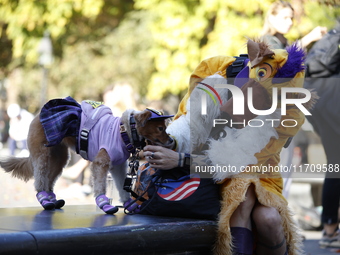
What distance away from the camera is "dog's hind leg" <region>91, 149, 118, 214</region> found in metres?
2.90

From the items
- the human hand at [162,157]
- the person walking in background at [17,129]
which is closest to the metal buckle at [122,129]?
the human hand at [162,157]

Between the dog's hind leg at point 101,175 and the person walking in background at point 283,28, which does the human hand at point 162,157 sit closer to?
the dog's hind leg at point 101,175

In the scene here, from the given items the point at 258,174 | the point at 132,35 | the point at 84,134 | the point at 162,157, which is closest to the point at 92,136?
the point at 84,134

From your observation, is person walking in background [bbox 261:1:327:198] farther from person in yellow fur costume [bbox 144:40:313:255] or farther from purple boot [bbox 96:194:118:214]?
purple boot [bbox 96:194:118:214]

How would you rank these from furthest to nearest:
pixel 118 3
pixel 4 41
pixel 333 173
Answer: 1. pixel 4 41
2. pixel 118 3
3. pixel 333 173

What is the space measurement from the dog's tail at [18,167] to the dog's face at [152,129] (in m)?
0.82

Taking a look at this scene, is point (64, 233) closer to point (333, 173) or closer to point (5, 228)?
point (5, 228)

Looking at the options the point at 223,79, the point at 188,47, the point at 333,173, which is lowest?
the point at 333,173

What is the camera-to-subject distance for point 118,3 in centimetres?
1419

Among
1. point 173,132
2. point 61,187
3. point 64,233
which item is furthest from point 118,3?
point 64,233

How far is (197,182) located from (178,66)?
9.38 metres

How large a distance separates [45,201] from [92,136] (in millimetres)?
515

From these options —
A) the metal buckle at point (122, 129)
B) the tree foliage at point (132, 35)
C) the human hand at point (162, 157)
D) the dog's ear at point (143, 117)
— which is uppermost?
the tree foliage at point (132, 35)

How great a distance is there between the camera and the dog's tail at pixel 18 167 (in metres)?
3.20
